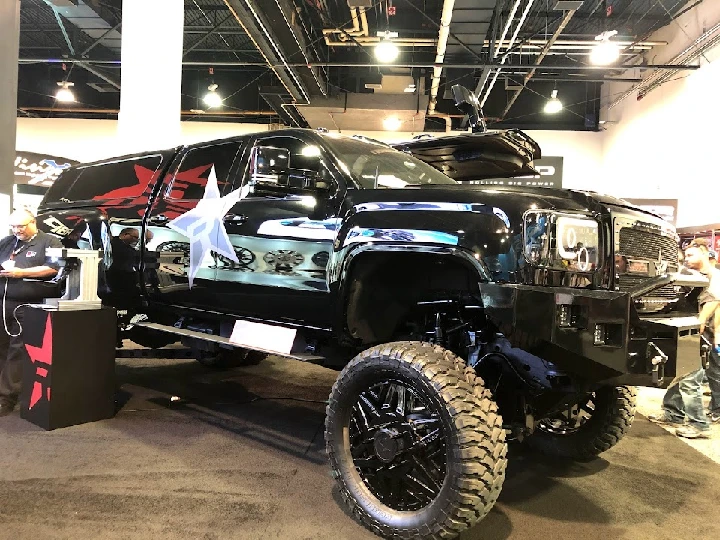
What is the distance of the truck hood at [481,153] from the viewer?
4.79 m

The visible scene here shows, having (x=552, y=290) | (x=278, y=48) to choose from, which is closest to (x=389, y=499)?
(x=552, y=290)

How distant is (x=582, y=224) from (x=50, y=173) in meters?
14.9

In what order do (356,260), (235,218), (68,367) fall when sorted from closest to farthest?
(356,260) → (235,218) → (68,367)

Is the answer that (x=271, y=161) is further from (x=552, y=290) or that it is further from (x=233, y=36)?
(x=233, y=36)

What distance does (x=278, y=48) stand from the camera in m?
9.64

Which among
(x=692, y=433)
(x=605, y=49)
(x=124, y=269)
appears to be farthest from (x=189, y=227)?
(x=605, y=49)

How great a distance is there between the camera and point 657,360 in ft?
7.58

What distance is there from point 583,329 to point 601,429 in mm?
1541

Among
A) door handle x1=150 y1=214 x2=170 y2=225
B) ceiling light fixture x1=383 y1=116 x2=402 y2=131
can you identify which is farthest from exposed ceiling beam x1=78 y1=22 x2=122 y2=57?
door handle x1=150 y1=214 x2=170 y2=225

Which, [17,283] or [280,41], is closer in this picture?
[17,283]

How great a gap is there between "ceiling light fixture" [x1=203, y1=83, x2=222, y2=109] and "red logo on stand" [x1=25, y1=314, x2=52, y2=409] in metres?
11.7

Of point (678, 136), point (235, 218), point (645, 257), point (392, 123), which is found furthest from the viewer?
point (392, 123)

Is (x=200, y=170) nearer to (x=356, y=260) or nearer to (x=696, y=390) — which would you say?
(x=356, y=260)

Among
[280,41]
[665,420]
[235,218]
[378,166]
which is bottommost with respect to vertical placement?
[665,420]
